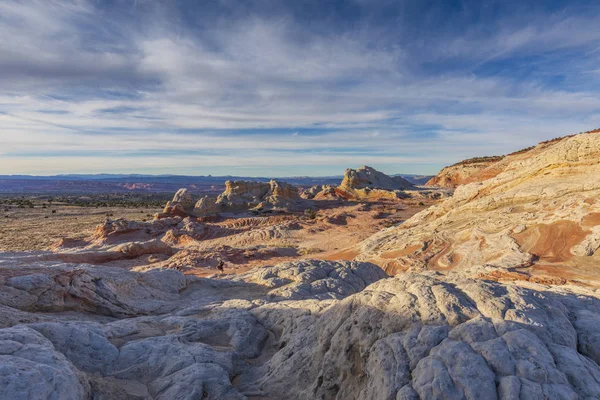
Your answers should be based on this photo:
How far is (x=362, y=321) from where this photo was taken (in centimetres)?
580

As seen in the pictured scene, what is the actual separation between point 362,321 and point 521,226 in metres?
12.2

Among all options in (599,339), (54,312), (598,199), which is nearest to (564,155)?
(598,199)

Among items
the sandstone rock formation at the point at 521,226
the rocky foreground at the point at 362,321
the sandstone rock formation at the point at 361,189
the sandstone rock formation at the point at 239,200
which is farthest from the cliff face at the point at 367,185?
the rocky foreground at the point at 362,321

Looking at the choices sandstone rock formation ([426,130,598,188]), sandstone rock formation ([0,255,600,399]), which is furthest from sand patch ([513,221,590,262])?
sandstone rock formation ([426,130,598,188])

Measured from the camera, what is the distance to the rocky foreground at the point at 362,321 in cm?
442

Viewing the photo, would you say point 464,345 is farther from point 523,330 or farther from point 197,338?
point 197,338

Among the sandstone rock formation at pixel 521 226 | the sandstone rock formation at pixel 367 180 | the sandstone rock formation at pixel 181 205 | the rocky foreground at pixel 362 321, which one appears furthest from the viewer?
the sandstone rock formation at pixel 367 180

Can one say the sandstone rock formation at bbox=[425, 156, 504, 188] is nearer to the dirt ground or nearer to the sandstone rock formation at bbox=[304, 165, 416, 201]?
the sandstone rock formation at bbox=[304, 165, 416, 201]

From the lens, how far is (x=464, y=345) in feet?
15.2

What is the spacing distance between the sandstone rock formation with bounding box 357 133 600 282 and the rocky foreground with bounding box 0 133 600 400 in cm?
7

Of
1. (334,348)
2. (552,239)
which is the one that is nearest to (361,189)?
(552,239)

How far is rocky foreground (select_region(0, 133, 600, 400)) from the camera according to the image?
14.5 feet

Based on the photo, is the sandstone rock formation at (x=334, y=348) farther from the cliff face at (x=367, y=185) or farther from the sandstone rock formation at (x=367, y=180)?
the sandstone rock formation at (x=367, y=180)

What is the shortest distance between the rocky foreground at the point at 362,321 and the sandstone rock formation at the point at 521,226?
0.07m
